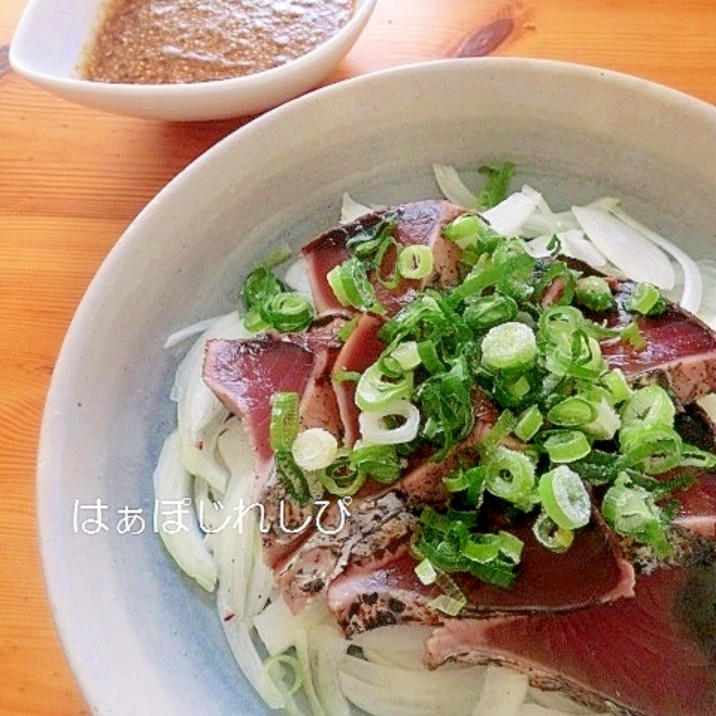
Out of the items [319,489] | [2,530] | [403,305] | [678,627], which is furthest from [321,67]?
[678,627]

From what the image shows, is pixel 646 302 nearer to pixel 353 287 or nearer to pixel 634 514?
pixel 634 514

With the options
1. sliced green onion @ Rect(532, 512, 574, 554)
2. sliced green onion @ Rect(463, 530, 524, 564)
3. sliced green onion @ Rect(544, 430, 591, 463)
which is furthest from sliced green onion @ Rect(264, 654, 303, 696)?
sliced green onion @ Rect(544, 430, 591, 463)

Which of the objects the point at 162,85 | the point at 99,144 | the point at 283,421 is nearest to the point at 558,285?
the point at 283,421

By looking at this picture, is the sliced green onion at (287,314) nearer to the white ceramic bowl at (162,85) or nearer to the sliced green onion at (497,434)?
the sliced green onion at (497,434)

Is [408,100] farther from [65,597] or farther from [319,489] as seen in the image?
[65,597]

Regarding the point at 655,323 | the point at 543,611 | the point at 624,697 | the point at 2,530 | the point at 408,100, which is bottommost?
the point at 2,530

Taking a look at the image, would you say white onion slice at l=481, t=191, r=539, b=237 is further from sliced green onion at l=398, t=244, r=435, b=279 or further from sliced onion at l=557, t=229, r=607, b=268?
sliced green onion at l=398, t=244, r=435, b=279
